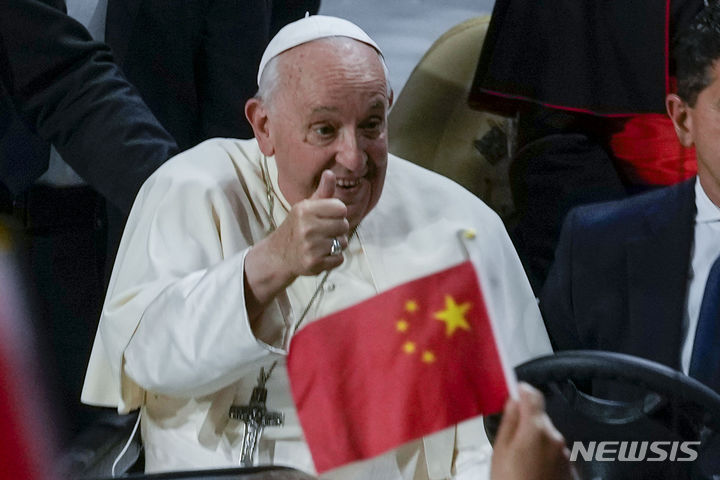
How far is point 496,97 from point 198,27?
1.83ft

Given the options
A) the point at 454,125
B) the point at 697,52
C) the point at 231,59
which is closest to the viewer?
the point at 697,52

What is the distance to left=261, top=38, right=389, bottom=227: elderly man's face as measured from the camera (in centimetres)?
186

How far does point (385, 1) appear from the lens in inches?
87.8

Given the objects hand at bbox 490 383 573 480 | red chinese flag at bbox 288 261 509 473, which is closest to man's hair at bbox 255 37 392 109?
red chinese flag at bbox 288 261 509 473

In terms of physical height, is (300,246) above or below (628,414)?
above

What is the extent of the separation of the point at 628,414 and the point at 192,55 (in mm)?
982

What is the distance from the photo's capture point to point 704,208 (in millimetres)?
2090

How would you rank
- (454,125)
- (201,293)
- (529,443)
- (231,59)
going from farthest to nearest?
(454,125) → (231,59) → (201,293) → (529,443)

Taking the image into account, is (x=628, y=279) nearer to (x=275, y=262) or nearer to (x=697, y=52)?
(x=697, y=52)

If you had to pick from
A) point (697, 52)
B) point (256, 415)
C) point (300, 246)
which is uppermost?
point (697, 52)

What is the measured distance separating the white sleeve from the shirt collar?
736mm

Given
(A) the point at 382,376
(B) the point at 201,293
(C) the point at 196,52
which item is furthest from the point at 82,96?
(A) the point at 382,376

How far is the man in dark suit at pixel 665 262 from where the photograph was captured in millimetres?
2066

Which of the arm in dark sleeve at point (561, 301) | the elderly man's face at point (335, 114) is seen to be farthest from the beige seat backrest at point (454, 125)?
the elderly man's face at point (335, 114)
